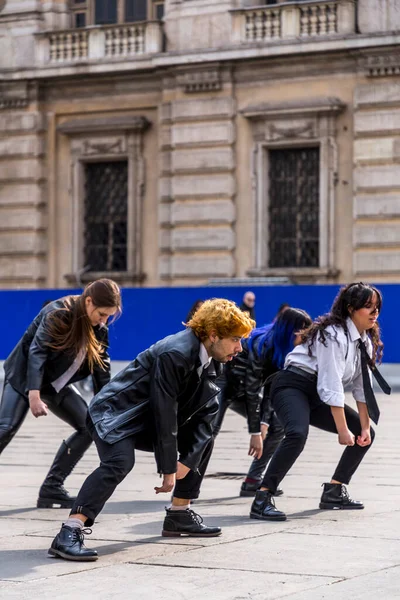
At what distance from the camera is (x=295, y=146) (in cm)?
2755

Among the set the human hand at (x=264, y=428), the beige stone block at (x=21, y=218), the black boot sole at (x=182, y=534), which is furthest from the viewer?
the beige stone block at (x=21, y=218)

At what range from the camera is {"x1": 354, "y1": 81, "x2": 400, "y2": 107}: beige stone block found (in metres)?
25.9

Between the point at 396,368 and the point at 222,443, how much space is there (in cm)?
922

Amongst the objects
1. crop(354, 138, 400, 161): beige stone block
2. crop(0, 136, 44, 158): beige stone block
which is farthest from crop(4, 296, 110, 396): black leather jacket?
crop(0, 136, 44, 158): beige stone block

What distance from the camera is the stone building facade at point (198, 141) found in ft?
86.3

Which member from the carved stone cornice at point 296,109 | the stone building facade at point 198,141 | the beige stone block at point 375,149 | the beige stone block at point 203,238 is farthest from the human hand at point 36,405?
the beige stone block at point 203,238

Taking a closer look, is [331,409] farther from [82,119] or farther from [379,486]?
[82,119]

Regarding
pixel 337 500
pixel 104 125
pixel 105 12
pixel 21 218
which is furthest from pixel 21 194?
→ pixel 337 500

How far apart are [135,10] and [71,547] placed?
77.1ft

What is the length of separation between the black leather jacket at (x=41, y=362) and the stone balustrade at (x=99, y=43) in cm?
1948

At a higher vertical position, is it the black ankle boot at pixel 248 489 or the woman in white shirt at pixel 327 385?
the woman in white shirt at pixel 327 385

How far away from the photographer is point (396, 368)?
23.5 m

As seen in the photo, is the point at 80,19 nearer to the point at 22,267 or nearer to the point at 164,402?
the point at 22,267

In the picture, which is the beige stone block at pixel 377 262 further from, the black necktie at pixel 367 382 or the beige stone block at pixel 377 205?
the black necktie at pixel 367 382
